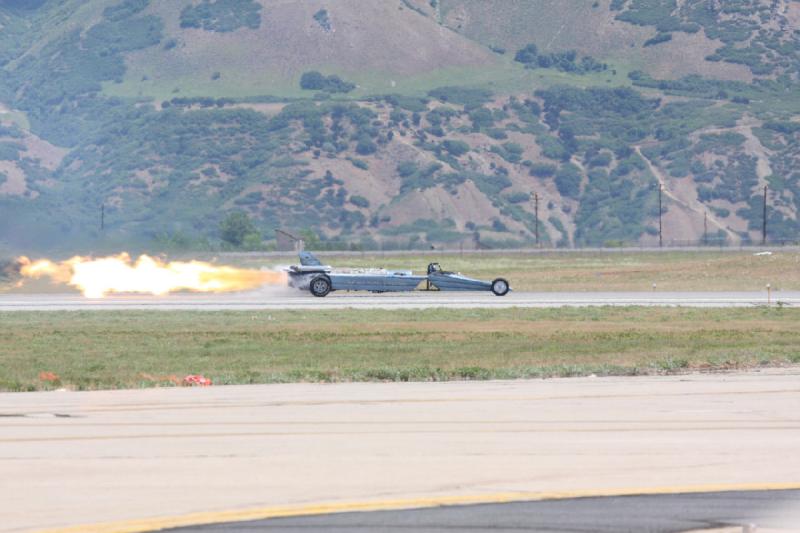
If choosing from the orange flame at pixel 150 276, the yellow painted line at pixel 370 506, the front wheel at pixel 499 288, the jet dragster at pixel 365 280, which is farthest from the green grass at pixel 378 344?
the yellow painted line at pixel 370 506

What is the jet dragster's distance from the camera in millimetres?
58000

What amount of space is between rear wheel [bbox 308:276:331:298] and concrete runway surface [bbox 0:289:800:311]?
0.38 meters

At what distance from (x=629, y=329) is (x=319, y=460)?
25.0 metres

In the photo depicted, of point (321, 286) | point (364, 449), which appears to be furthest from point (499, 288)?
point (364, 449)

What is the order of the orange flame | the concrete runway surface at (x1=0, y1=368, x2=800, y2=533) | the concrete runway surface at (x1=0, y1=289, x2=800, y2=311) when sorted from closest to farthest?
the concrete runway surface at (x1=0, y1=368, x2=800, y2=533), the concrete runway surface at (x1=0, y1=289, x2=800, y2=311), the orange flame

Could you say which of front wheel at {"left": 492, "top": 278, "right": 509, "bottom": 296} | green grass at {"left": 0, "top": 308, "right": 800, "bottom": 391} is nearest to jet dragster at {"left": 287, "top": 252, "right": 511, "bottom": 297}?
front wheel at {"left": 492, "top": 278, "right": 509, "bottom": 296}

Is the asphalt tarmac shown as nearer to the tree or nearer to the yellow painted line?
the yellow painted line

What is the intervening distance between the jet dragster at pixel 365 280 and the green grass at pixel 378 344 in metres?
8.03

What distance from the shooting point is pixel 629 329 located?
4144 centimetres

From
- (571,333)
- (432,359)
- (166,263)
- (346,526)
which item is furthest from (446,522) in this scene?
(166,263)

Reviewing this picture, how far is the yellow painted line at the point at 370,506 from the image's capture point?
14380 mm

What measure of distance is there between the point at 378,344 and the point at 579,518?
73.5 feet

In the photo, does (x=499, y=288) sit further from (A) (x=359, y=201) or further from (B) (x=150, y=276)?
(A) (x=359, y=201)

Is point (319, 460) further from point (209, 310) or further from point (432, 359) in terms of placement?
point (209, 310)
